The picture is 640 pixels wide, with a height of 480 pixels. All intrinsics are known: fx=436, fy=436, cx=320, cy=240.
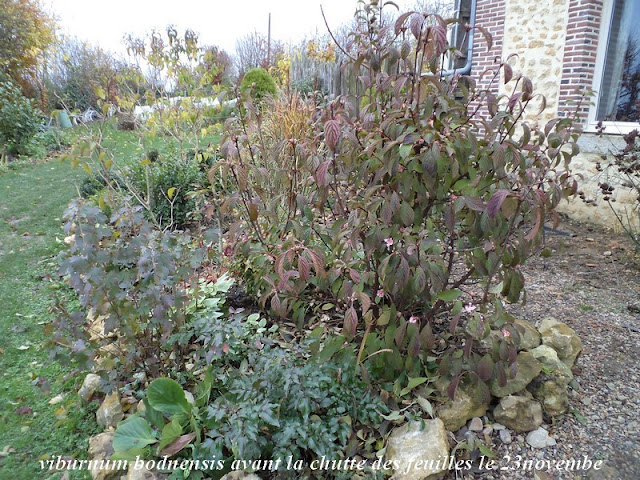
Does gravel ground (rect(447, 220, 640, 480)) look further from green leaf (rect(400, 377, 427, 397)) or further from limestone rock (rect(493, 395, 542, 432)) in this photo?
green leaf (rect(400, 377, 427, 397))

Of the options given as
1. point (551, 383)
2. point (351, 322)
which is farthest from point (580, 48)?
point (351, 322)

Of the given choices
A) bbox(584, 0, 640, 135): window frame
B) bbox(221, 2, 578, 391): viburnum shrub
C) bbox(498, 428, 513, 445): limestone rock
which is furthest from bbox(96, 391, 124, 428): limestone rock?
bbox(584, 0, 640, 135): window frame

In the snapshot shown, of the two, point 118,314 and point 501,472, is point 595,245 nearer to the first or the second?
point 501,472

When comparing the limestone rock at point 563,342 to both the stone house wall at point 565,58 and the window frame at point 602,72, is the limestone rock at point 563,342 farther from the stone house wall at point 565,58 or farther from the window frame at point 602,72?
the window frame at point 602,72

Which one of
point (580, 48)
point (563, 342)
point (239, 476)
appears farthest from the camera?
point (580, 48)

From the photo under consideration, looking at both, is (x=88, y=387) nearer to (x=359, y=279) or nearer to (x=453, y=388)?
(x=359, y=279)

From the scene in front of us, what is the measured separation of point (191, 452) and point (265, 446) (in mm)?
332

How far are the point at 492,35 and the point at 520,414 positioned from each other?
208 inches

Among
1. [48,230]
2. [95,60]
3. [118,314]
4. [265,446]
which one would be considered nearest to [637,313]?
[265,446]

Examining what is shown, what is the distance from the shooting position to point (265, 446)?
1.73 metres

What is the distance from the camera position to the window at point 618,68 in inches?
186

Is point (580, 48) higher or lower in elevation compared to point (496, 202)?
higher

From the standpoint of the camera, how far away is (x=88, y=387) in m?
2.27

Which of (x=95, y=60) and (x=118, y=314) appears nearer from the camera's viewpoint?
(x=118, y=314)
